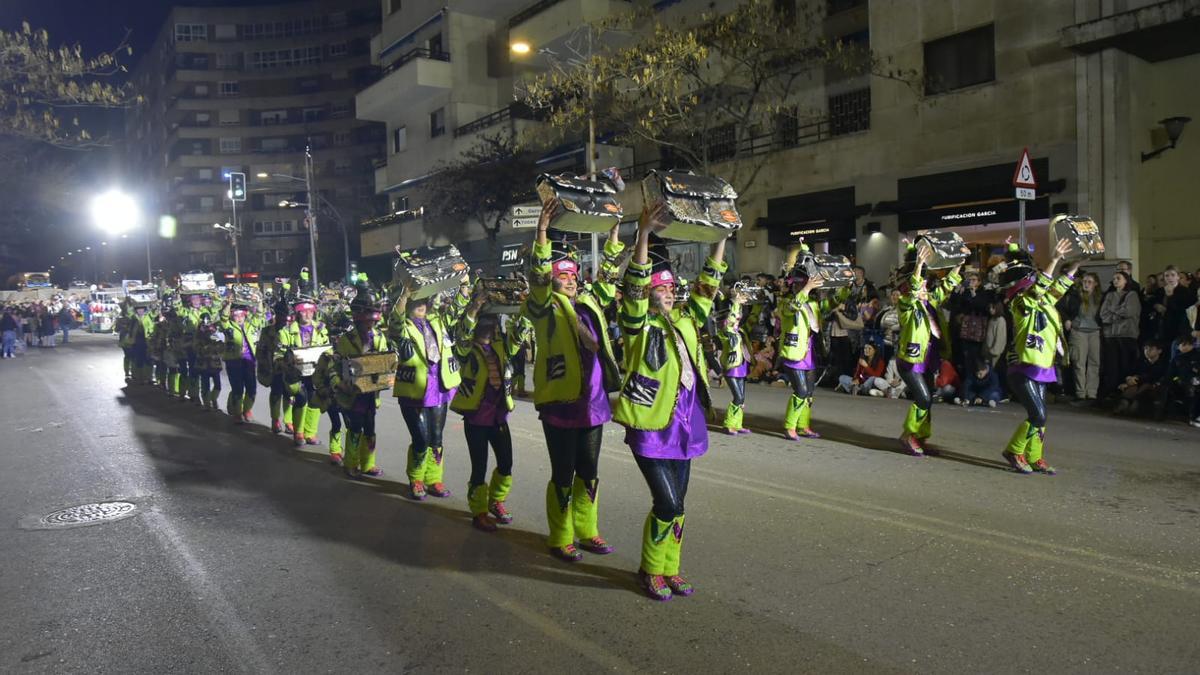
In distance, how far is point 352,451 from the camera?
28.5 ft

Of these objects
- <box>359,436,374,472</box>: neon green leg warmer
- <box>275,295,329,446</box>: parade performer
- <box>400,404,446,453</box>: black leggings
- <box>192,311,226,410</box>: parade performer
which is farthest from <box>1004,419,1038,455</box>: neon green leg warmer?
<box>192,311,226,410</box>: parade performer

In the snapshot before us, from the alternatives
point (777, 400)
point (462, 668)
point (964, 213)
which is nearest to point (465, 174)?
point (964, 213)

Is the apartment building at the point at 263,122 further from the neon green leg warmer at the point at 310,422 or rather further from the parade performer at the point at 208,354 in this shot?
the neon green leg warmer at the point at 310,422

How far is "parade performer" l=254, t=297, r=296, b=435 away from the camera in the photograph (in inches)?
434

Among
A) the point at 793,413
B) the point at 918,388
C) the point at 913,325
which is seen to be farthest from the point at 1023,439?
the point at 793,413

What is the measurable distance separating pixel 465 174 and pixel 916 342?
89.0ft

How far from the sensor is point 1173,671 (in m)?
3.91

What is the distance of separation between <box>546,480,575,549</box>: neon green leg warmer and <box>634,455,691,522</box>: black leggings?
968mm

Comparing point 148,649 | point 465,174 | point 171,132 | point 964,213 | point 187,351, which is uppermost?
point 171,132

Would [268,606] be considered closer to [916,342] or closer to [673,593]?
[673,593]

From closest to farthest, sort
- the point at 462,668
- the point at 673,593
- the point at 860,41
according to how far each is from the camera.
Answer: the point at 462,668
the point at 673,593
the point at 860,41

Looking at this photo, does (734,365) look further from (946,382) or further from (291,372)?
(291,372)

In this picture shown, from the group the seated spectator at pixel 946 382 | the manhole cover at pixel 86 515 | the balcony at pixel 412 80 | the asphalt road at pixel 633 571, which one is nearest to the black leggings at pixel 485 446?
the asphalt road at pixel 633 571

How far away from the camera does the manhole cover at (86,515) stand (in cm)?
731
